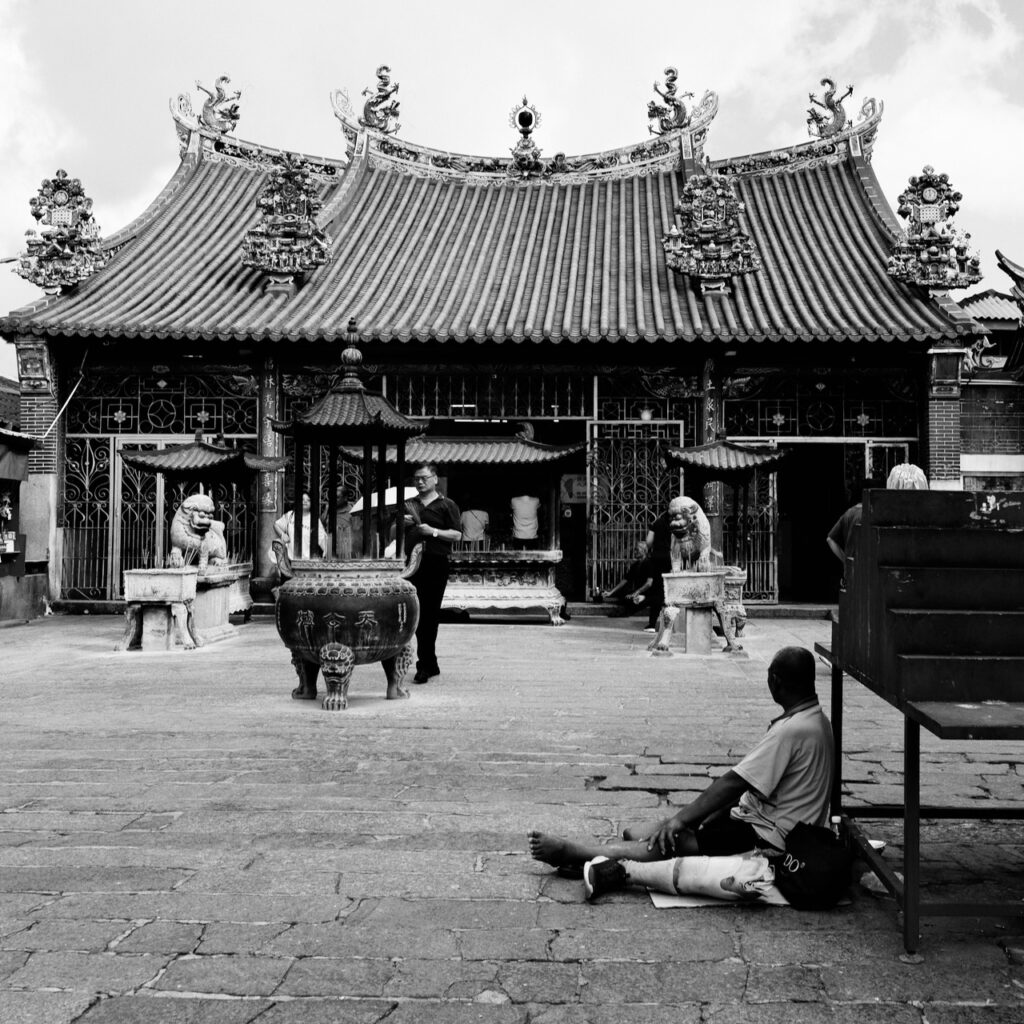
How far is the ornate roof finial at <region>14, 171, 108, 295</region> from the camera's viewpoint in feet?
51.8

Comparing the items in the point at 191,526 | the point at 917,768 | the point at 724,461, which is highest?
the point at 724,461

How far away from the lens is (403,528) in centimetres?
820

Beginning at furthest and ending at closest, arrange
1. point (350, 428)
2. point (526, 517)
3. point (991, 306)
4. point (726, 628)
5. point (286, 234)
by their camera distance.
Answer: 1. point (991, 306)
2. point (286, 234)
3. point (526, 517)
4. point (726, 628)
5. point (350, 428)

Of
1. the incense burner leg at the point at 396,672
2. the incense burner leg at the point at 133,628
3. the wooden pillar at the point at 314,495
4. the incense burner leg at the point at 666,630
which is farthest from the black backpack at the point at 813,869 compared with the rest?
the incense burner leg at the point at 133,628

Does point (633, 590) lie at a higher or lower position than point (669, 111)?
lower

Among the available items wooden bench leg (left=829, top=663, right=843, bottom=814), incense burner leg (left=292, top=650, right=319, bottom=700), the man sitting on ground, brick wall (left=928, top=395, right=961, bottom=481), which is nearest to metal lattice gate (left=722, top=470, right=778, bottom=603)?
brick wall (left=928, top=395, right=961, bottom=481)

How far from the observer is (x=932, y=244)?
51.2ft

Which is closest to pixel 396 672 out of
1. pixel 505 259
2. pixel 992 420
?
pixel 505 259

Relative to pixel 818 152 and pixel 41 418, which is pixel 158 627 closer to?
pixel 41 418

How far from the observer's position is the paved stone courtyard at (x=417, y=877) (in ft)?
8.89

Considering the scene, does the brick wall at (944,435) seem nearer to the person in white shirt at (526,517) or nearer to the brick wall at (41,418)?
the person in white shirt at (526,517)

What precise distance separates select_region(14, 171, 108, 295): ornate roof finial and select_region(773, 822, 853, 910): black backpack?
1508 centimetres

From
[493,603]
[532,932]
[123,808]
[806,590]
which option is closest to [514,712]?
[123,808]

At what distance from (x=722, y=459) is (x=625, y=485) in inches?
89.8
